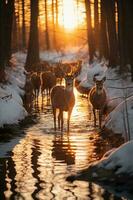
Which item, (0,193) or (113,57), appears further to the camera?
(113,57)

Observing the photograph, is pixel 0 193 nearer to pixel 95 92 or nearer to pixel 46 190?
pixel 46 190

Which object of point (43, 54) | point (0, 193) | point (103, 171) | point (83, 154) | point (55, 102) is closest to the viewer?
point (0, 193)

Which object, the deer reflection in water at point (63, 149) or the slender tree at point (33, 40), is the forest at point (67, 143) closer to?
the deer reflection in water at point (63, 149)

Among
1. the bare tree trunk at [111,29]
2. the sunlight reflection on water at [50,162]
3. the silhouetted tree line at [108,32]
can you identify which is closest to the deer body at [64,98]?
the sunlight reflection on water at [50,162]

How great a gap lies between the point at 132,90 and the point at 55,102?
4961 millimetres

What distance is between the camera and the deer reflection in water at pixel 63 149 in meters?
13.4

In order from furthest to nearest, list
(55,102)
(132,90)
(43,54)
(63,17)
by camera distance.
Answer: (63,17)
(43,54)
(132,90)
(55,102)

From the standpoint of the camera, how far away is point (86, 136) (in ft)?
54.9

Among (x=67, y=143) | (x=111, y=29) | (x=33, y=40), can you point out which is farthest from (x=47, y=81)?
(x=33, y=40)

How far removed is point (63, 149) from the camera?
14.8 metres

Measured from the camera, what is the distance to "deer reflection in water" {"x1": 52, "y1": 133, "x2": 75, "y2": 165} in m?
13.4

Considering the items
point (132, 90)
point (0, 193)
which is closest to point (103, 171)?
point (0, 193)

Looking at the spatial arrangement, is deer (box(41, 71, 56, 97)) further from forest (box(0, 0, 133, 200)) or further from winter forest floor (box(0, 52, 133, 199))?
winter forest floor (box(0, 52, 133, 199))

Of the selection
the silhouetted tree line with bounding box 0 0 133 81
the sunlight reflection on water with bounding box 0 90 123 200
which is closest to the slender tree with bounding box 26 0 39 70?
the silhouetted tree line with bounding box 0 0 133 81
